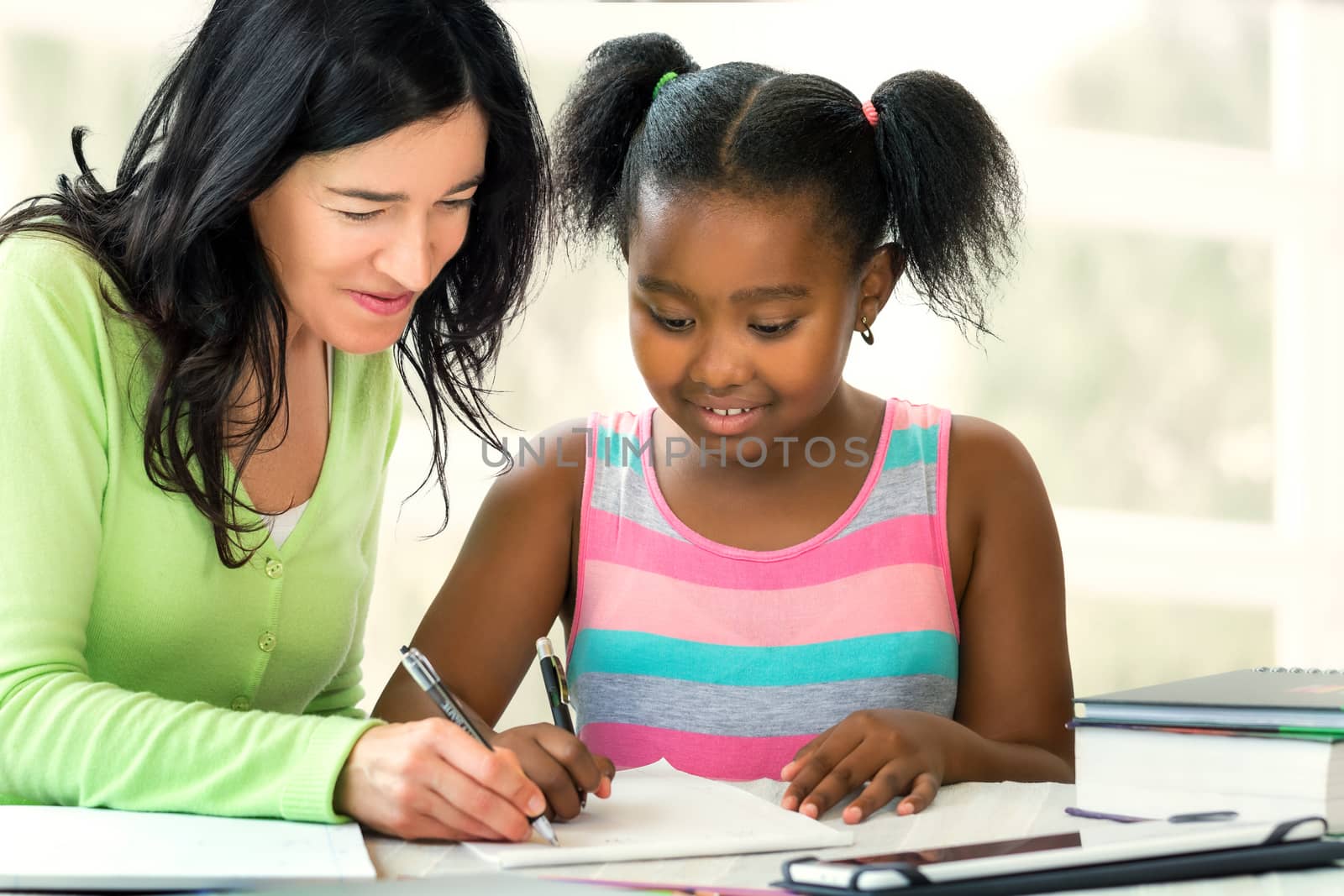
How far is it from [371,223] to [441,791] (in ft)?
1.53

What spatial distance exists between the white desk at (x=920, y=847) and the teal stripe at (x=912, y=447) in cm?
42

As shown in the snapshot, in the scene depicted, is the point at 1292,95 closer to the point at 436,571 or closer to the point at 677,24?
the point at 677,24

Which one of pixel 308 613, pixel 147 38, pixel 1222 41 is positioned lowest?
pixel 308 613

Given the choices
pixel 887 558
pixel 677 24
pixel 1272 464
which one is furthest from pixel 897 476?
pixel 1272 464

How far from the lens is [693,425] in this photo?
125cm

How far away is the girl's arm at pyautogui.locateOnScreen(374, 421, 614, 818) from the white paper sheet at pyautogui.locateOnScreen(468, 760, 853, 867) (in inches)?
13.0

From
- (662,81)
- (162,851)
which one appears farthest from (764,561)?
(162,851)

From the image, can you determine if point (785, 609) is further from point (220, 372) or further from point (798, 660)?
point (220, 372)

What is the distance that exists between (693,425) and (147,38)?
1335 mm

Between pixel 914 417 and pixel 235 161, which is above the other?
pixel 235 161

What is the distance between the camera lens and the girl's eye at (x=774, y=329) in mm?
1181

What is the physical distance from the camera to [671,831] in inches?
32.6

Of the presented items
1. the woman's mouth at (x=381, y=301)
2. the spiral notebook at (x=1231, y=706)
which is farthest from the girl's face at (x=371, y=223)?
the spiral notebook at (x=1231, y=706)

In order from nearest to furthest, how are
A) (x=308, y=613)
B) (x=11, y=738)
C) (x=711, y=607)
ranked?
1. (x=11, y=738)
2. (x=308, y=613)
3. (x=711, y=607)
